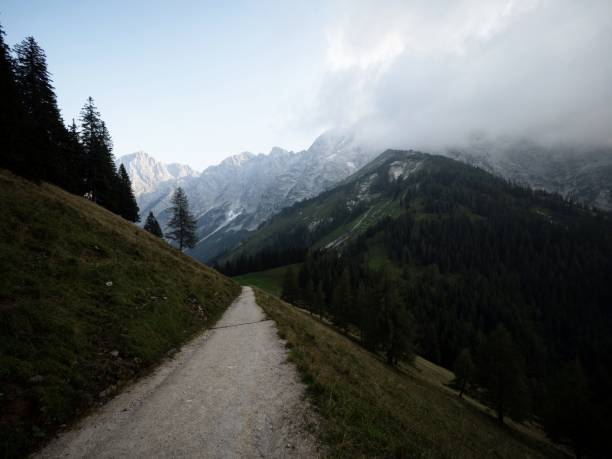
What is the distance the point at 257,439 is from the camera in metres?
7.26

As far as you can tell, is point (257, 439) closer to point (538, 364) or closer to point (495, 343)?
point (495, 343)

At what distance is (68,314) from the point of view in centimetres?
1175

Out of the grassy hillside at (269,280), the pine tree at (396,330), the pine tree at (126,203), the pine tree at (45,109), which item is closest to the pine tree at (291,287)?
the grassy hillside at (269,280)

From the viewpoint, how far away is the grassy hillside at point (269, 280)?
10982 centimetres

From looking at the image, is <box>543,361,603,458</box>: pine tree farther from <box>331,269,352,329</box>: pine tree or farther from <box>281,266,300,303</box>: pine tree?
<box>281,266,300,303</box>: pine tree

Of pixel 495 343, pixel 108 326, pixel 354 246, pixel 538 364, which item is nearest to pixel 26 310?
pixel 108 326

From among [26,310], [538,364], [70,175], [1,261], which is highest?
[70,175]

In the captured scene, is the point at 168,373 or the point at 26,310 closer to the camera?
the point at 26,310

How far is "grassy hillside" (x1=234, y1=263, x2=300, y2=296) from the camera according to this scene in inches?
4324

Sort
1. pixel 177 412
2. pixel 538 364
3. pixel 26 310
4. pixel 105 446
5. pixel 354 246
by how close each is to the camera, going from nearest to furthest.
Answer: pixel 105 446 → pixel 177 412 → pixel 26 310 → pixel 538 364 → pixel 354 246

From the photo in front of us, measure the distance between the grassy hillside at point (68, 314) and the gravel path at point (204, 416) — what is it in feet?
3.20

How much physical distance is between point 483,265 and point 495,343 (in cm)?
15173

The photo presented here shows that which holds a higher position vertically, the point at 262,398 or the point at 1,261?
the point at 1,261

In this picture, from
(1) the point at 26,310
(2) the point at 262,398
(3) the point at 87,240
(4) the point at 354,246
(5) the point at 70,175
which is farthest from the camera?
(4) the point at 354,246
